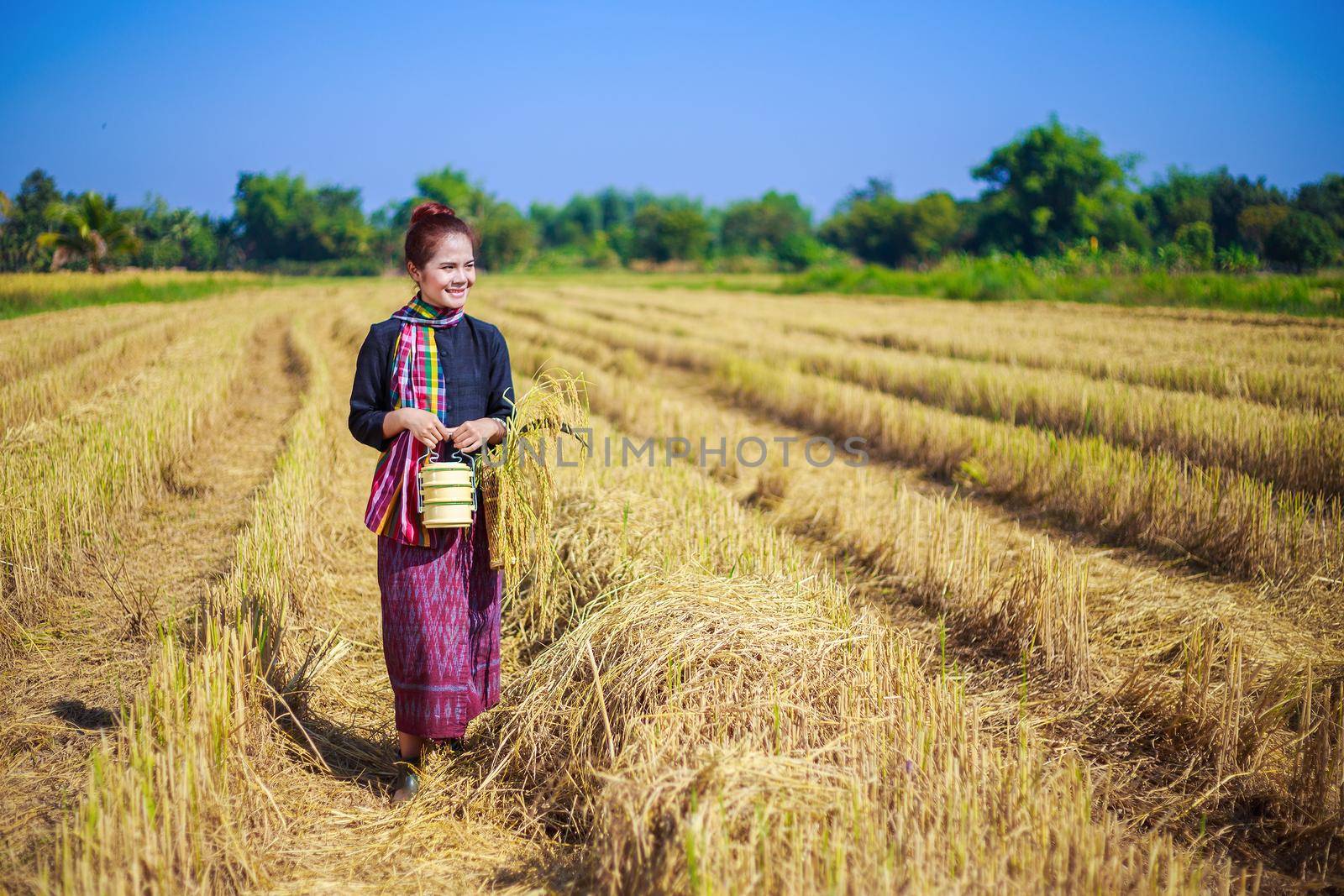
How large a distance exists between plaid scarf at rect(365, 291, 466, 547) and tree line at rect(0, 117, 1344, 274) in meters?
1.65

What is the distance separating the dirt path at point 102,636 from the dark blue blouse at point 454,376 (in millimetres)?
1142

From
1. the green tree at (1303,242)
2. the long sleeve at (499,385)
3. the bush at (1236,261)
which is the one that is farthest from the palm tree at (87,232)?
the green tree at (1303,242)

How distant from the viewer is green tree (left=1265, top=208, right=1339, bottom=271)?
53.1 feet

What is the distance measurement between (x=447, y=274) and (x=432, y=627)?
3.78ft

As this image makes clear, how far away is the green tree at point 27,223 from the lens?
19.7 ft

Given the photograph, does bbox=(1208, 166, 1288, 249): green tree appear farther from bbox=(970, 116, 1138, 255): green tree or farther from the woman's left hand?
the woman's left hand

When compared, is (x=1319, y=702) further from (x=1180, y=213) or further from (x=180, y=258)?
(x=1180, y=213)

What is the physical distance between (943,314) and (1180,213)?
45.0 ft

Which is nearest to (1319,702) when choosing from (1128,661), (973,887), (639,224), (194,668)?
(1128,661)

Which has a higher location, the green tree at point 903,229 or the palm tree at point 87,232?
the green tree at point 903,229

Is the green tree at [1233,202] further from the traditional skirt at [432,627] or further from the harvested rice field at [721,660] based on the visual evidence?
the traditional skirt at [432,627]

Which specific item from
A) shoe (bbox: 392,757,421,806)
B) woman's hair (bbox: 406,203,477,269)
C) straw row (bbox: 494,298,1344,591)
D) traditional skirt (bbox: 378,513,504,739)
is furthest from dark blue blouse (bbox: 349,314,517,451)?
straw row (bbox: 494,298,1344,591)

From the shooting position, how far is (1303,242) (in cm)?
1647

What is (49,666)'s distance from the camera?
3.41m
